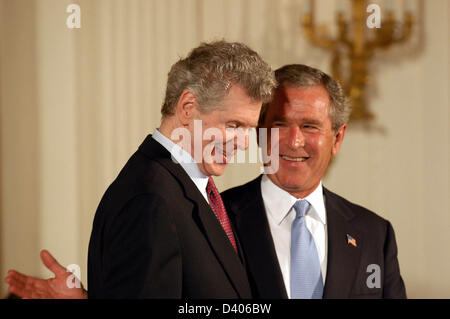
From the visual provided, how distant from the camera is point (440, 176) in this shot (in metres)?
3.37

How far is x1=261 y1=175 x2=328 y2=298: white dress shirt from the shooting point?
1350mm

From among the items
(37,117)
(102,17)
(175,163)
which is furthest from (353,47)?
(175,163)

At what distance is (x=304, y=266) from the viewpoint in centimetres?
132

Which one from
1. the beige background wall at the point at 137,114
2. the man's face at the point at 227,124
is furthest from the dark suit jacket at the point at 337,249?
the beige background wall at the point at 137,114

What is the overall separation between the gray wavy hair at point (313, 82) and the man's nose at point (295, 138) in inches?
3.2

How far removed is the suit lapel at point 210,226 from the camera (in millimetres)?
1135

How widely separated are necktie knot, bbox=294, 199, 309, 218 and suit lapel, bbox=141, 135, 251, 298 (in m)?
0.29

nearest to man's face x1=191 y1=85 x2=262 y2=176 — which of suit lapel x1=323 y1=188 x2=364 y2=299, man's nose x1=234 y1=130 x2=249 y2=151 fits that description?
man's nose x1=234 y1=130 x2=249 y2=151

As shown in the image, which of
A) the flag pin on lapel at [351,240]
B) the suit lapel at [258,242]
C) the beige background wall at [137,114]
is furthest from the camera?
the beige background wall at [137,114]

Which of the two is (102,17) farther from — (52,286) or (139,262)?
(139,262)

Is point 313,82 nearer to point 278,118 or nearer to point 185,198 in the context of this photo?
point 278,118

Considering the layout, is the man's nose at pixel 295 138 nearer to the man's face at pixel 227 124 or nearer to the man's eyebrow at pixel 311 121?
the man's eyebrow at pixel 311 121

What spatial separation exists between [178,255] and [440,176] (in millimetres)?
2670

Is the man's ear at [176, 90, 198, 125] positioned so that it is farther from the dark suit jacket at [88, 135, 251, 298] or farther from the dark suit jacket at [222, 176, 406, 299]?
the dark suit jacket at [222, 176, 406, 299]
